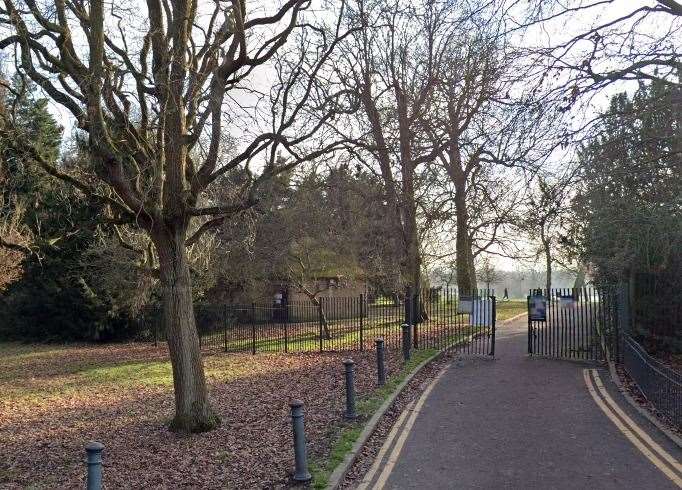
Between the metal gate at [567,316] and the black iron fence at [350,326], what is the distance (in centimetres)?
117

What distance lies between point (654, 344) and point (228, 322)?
55.6ft

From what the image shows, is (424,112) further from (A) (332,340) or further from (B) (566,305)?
(A) (332,340)

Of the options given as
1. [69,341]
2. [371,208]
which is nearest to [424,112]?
[371,208]

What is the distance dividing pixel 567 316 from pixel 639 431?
8169mm

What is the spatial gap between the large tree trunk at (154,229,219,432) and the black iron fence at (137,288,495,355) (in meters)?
8.10

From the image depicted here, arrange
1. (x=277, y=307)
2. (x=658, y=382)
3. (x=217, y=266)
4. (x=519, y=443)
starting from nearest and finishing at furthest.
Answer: (x=519, y=443) → (x=658, y=382) → (x=277, y=307) → (x=217, y=266)

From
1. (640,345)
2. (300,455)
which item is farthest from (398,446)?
(640,345)

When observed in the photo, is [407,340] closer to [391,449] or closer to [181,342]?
[181,342]

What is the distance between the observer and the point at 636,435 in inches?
333

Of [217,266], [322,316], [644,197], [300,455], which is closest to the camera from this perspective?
[300,455]

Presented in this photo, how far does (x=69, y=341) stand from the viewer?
31281 mm

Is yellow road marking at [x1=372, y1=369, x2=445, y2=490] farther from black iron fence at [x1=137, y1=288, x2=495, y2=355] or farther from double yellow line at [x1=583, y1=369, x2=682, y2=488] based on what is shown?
black iron fence at [x1=137, y1=288, x2=495, y2=355]

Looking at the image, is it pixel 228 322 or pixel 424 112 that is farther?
pixel 228 322

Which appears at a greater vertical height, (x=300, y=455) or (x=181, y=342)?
(x=181, y=342)
